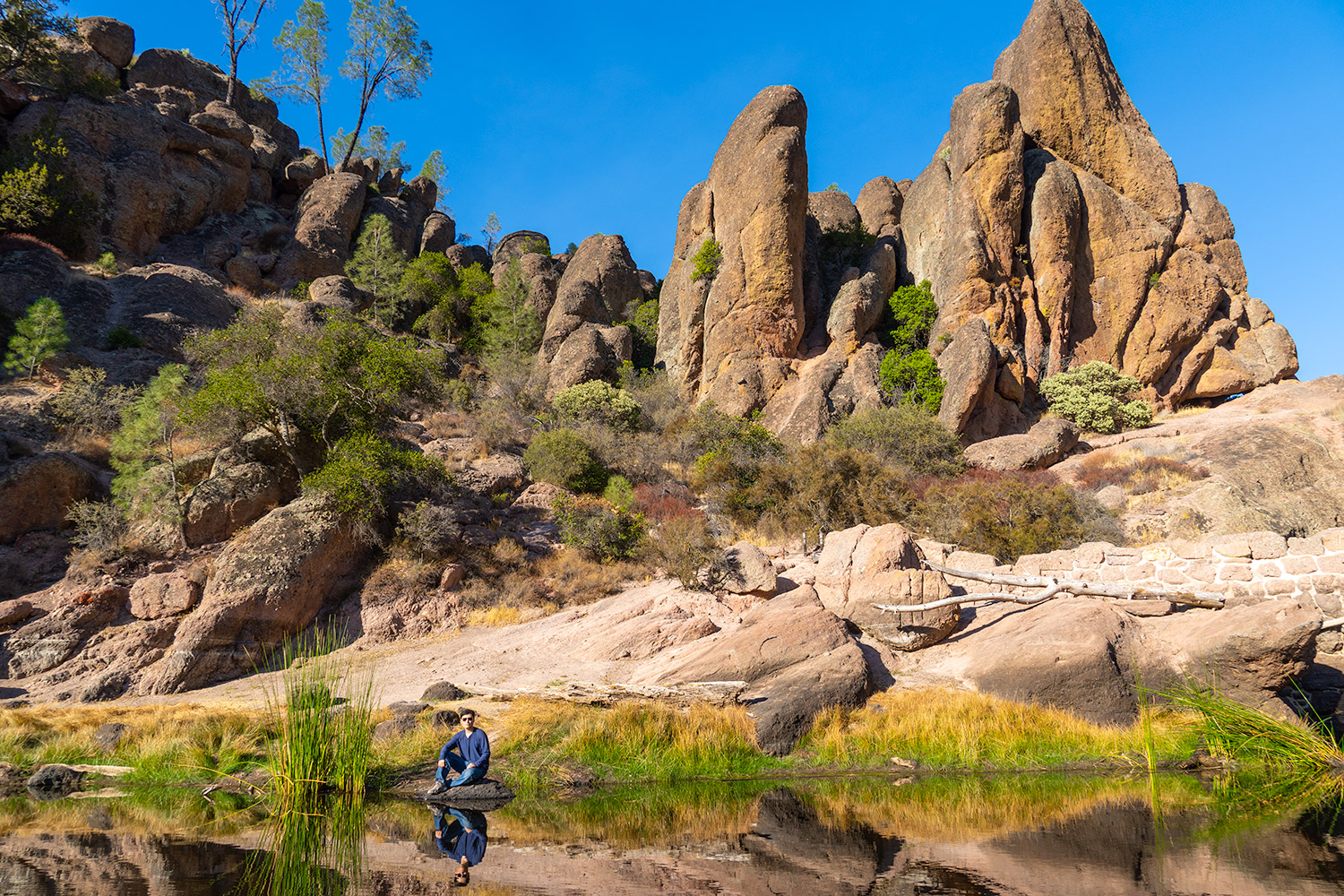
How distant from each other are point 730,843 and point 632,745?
12.3ft

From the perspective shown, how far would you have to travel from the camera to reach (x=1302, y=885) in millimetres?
5426

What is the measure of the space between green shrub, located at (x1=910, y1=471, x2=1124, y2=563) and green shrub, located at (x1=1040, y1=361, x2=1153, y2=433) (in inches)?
431

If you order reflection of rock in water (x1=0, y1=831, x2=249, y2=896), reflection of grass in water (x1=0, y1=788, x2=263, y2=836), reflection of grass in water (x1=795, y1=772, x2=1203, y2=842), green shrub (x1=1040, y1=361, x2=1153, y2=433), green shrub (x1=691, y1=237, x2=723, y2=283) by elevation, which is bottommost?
reflection of grass in water (x1=795, y1=772, x2=1203, y2=842)

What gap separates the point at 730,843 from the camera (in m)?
7.11

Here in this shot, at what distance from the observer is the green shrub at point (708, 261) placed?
35.0m

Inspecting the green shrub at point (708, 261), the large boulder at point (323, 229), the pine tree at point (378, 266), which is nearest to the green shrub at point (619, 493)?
the green shrub at point (708, 261)

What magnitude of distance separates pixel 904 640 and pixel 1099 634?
10.7 ft

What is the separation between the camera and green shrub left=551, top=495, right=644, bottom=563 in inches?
768

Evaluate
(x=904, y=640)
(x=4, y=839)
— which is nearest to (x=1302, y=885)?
(x=904, y=640)

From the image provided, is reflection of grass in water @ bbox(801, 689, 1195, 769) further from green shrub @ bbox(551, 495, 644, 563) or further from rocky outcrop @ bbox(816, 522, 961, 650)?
green shrub @ bbox(551, 495, 644, 563)

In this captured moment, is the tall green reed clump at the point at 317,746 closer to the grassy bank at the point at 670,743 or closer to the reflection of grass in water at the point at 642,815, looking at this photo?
the grassy bank at the point at 670,743

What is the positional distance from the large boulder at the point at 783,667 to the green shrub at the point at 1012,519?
7.20m

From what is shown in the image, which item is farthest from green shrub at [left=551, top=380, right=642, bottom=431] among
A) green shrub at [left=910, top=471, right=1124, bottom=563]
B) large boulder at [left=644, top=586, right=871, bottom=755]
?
large boulder at [left=644, top=586, right=871, bottom=755]

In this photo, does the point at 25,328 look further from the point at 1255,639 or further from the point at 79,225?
the point at 1255,639
